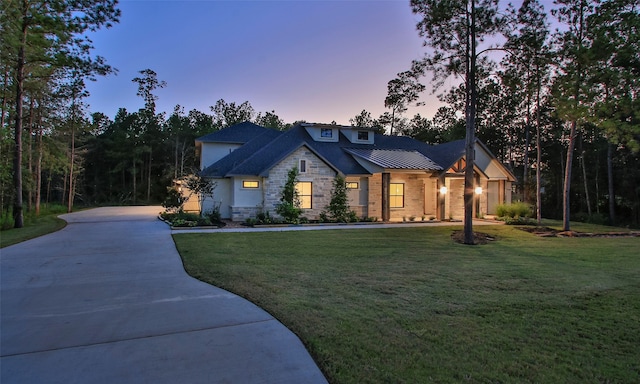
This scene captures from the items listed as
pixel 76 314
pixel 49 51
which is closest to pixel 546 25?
pixel 76 314

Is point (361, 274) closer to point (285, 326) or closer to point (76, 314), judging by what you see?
point (285, 326)

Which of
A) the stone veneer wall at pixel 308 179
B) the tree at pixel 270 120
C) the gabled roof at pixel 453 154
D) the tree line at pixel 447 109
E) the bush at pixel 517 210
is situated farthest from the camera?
the tree at pixel 270 120

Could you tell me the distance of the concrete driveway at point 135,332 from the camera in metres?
2.93

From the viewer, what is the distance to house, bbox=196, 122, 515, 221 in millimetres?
16828

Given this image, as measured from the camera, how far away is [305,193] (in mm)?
17281

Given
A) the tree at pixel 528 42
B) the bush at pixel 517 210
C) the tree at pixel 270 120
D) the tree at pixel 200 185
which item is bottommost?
the bush at pixel 517 210

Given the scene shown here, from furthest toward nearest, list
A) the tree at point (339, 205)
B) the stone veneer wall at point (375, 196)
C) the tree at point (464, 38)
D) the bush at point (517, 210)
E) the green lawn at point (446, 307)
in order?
the stone veneer wall at point (375, 196), the bush at point (517, 210), the tree at point (339, 205), the tree at point (464, 38), the green lawn at point (446, 307)

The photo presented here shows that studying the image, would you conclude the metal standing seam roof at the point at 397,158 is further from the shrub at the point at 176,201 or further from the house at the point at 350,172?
the shrub at the point at 176,201

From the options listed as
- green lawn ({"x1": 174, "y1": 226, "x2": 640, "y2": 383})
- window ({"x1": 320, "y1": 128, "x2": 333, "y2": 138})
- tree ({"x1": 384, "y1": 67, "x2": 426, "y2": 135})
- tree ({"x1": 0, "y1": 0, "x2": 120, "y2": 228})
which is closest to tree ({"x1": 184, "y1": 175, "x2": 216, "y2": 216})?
tree ({"x1": 0, "y1": 0, "x2": 120, "y2": 228})

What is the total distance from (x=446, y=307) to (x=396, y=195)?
14797 millimetres

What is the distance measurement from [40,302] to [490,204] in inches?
879

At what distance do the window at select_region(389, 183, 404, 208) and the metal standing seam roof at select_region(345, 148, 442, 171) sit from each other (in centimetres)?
128

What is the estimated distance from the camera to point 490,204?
2186cm

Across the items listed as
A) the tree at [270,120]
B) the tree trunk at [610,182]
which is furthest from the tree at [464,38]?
the tree at [270,120]
